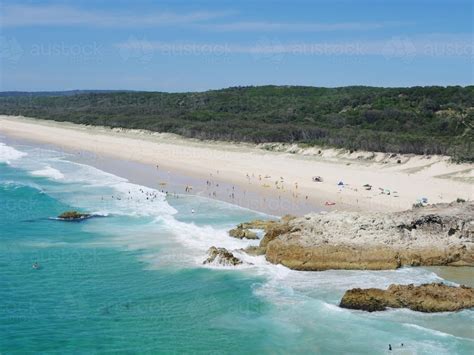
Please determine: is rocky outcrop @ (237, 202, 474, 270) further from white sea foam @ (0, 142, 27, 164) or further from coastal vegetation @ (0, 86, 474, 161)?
white sea foam @ (0, 142, 27, 164)

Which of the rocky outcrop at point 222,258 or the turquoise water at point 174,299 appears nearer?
the turquoise water at point 174,299

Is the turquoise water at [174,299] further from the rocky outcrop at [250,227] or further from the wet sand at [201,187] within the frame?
the wet sand at [201,187]

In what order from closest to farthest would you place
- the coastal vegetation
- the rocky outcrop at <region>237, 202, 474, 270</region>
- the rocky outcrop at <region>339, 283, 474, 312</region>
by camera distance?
the rocky outcrop at <region>339, 283, 474, 312</region> → the rocky outcrop at <region>237, 202, 474, 270</region> → the coastal vegetation

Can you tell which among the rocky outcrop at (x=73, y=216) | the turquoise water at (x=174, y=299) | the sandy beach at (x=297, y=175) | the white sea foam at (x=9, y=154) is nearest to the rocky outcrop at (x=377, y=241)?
the turquoise water at (x=174, y=299)

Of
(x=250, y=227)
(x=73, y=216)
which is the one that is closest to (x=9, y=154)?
(x=73, y=216)

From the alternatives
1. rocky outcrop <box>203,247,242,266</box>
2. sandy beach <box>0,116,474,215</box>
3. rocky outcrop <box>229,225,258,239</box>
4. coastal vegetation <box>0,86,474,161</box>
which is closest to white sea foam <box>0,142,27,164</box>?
sandy beach <box>0,116,474,215</box>

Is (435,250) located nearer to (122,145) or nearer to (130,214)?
(130,214)
